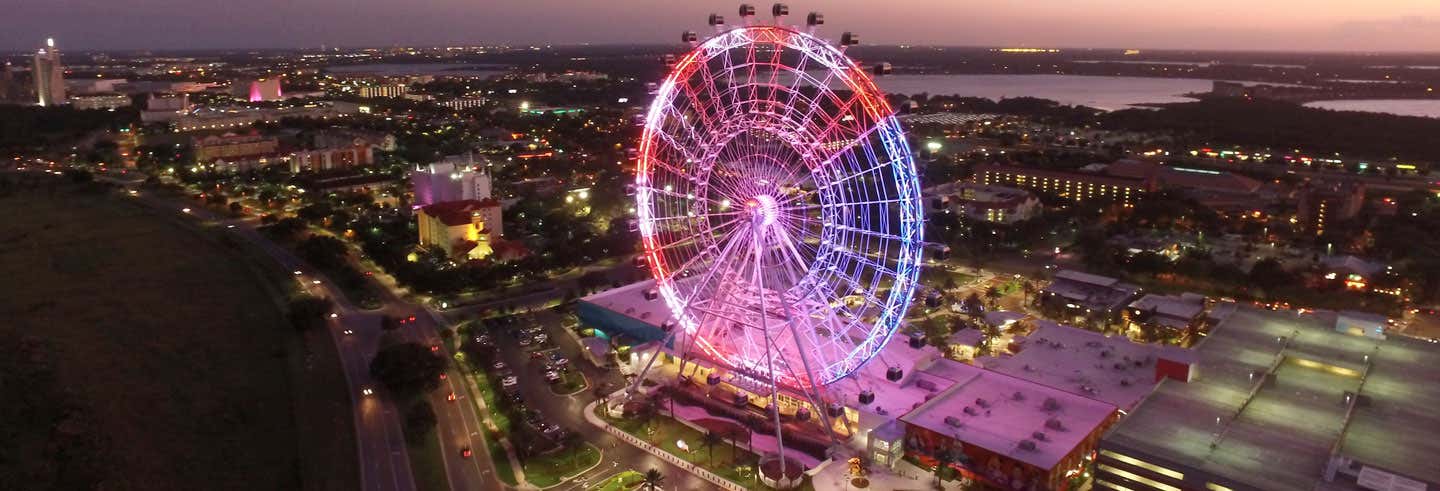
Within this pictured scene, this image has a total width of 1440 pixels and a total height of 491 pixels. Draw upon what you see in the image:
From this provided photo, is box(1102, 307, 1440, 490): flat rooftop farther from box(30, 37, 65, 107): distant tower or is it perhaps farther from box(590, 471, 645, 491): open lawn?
box(30, 37, 65, 107): distant tower

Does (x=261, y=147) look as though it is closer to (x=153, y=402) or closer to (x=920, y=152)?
(x=153, y=402)

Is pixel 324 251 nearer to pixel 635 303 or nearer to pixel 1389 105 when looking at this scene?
pixel 635 303

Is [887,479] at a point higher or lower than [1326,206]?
lower

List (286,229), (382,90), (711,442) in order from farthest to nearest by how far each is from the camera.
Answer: (382,90), (286,229), (711,442)

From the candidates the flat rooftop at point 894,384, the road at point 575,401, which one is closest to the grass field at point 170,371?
the road at point 575,401

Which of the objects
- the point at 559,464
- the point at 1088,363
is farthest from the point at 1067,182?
the point at 559,464

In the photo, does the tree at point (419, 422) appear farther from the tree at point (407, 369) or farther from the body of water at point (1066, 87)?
the body of water at point (1066, 87)

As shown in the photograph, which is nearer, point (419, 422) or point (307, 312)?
point (419, 422)
